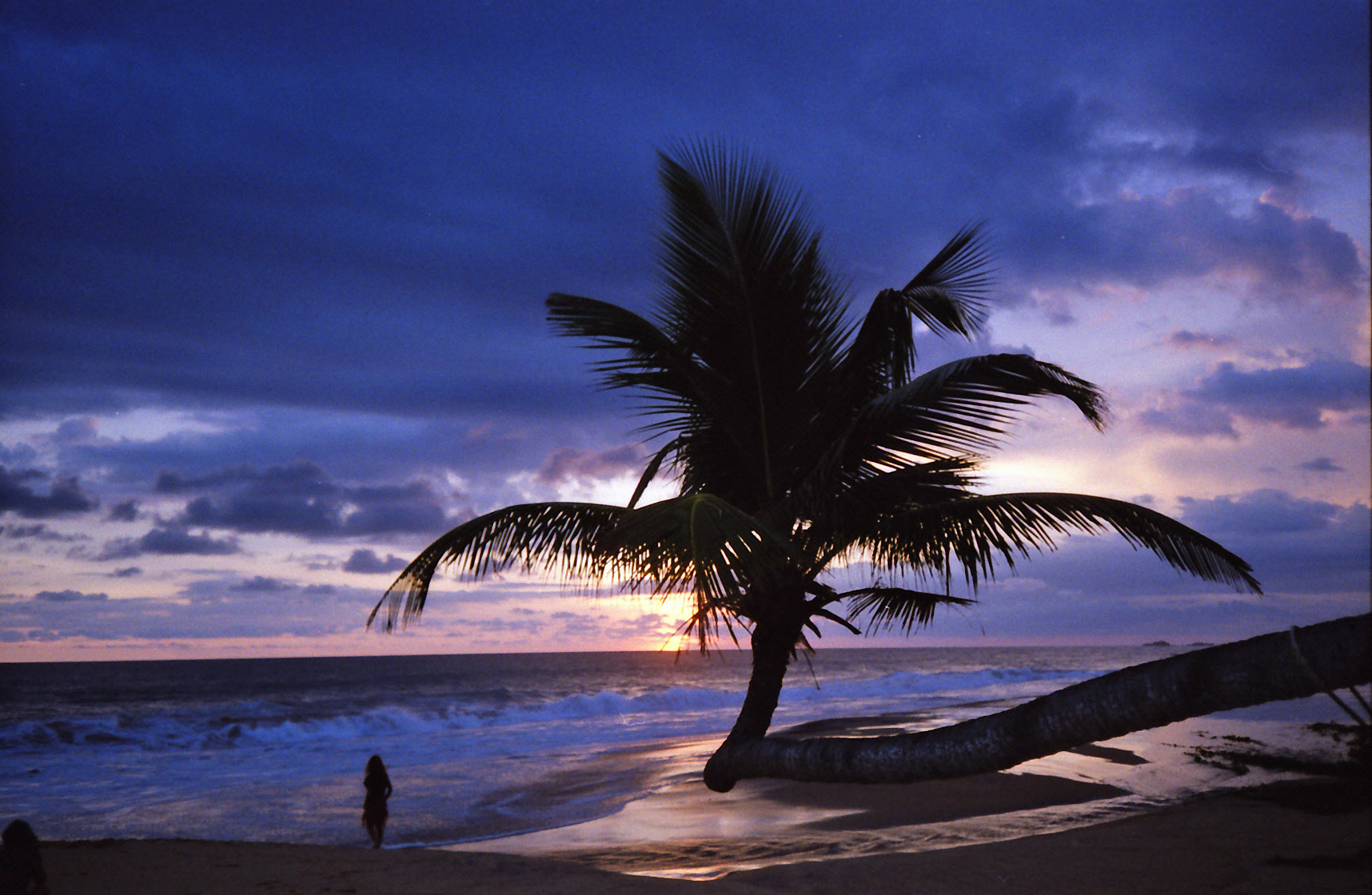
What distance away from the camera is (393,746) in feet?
94.7

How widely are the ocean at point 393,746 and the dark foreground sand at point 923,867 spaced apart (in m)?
4.22

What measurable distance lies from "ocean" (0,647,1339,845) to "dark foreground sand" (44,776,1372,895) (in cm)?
422

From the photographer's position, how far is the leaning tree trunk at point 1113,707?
7.48ft

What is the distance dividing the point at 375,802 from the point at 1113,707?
12600 mm

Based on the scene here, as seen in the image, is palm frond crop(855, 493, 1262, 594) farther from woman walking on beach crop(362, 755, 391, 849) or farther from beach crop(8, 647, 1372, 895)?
woman walking on beach crop(362, 755, 391, 849)

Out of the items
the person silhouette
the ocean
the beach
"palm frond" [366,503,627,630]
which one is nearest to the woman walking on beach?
the beach

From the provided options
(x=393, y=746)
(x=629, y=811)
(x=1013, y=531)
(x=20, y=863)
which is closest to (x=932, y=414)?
(x=1013, y=531)

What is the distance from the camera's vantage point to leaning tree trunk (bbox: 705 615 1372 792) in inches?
89.7

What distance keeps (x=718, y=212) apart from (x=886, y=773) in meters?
2.86

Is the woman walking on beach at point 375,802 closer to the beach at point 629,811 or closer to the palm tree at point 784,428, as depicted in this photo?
the beach at point 629,811

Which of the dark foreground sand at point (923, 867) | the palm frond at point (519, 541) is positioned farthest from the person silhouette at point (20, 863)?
the palm frond at point (519, 541)

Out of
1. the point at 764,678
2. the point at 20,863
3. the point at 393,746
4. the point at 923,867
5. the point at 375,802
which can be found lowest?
the point at 393,746

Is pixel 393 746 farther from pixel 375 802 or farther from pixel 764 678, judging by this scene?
pixel 764 678

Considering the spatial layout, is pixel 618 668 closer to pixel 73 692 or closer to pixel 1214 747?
pixel 73 692
